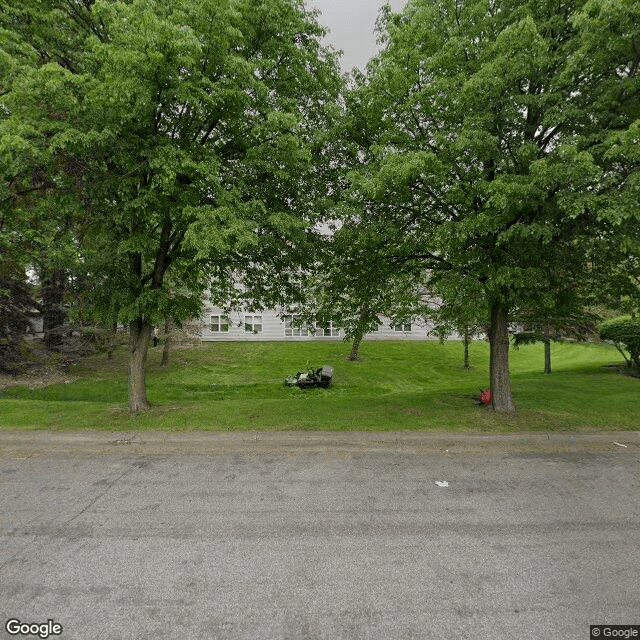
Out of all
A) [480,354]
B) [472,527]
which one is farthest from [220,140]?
[480,354]

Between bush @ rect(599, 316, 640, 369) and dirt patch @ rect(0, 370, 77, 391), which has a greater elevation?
bush @ rect(599, 316, 640, 369)

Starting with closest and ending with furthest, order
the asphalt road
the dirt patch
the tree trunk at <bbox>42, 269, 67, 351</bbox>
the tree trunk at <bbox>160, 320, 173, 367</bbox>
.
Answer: the asphalt road → the dirt patch → the tree trunk at <bbox>42, 269, 67, 351</bbox> → the tree trunk at <bbox>160, 320, 173, 367</bbox>

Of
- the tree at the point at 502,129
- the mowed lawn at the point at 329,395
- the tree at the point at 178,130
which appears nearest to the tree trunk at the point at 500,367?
the mowed lawn at the point at 329,395

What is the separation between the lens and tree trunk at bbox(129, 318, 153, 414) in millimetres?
9617

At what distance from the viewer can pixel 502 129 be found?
314 inches

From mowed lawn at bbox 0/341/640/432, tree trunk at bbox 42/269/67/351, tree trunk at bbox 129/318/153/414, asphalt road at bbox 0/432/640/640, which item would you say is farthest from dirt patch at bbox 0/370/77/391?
asphalt road at bbox 0/432/640/640

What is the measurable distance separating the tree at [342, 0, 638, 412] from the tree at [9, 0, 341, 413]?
5.96 ft

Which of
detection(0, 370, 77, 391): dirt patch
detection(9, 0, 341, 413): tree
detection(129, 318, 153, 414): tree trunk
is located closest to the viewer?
detection(9, 0, 341, 413): tree

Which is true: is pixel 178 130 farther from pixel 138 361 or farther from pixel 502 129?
pixel 502 129

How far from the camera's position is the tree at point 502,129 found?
21.9 feet

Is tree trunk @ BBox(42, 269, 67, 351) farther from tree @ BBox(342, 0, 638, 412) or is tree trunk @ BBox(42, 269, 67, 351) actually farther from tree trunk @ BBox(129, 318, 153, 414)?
tree @ BBox(342, 0, 638, 412)

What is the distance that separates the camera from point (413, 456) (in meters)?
7.07

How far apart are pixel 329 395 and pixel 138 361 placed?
8.54 metres

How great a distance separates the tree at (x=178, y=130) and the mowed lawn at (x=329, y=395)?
222 cm
